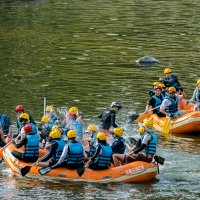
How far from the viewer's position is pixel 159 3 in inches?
2950

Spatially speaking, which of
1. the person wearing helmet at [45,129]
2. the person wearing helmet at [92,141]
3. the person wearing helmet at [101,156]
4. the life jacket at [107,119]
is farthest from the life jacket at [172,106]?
the person wearing helmet at [101,156]

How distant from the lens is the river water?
26.2 m

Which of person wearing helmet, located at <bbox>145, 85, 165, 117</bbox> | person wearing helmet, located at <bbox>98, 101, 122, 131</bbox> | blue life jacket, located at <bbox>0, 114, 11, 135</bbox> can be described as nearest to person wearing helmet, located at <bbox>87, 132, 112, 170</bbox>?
person wearing helmet, located at <bbox>98, 101, 122, 131</bbox>

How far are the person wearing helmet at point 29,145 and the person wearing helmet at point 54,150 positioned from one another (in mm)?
439

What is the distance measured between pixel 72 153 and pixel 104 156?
1.08m

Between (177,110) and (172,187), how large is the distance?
814 centimetres

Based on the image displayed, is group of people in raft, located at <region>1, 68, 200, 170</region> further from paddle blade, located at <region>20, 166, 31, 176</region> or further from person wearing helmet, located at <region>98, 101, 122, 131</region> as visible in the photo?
person wearing helmet, located at <region>98, 101, 122, 131</region>

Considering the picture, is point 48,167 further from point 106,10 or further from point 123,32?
point 106,10

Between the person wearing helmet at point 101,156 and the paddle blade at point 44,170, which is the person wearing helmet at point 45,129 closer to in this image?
the paddle blade at point 44,170

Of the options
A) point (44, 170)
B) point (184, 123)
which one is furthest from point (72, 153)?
point (184, 123)

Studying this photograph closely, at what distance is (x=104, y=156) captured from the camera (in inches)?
1021

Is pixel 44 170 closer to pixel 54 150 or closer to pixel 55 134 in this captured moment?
pixel 54 150

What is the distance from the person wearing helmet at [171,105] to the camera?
109 ft

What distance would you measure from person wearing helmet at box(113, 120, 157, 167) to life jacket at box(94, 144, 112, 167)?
33.4 inches
